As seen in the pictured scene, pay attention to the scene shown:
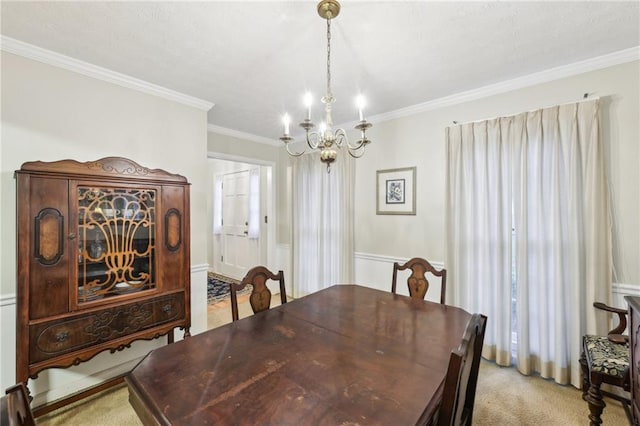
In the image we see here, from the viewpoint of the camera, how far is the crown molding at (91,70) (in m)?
1.90

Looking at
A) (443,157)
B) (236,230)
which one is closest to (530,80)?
(443,157)

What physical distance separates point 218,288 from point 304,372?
429 centimetres

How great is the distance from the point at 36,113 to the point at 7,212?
0.73 m

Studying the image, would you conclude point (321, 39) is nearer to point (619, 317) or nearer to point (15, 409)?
point (15, 409)

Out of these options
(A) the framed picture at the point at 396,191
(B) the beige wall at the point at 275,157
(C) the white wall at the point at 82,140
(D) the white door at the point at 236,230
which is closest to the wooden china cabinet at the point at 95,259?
(C) the white wall at the point at 82,140

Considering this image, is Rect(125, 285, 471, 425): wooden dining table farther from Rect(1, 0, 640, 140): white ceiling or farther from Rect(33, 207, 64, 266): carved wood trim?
Rect(1, 0, 640, 140): white ceiling

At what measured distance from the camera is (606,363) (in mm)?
1704

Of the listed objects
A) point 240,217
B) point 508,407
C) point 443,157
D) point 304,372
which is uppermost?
point 443,157

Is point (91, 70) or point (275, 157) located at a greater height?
point (91, 70)

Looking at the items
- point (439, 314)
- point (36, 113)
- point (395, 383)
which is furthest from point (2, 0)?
point (439, 314)

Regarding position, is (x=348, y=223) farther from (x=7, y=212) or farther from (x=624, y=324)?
(x=7, y=212)

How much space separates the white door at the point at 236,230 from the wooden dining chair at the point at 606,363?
167 inches

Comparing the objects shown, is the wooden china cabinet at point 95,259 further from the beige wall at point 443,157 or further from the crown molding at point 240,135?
the beige wall at point 443,157

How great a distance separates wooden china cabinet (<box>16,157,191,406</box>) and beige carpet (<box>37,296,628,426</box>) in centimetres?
45
